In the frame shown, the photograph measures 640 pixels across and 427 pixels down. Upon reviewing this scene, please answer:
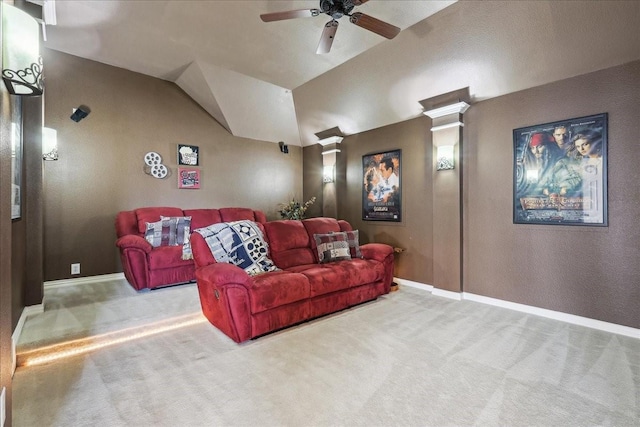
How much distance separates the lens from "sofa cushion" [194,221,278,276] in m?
2.90

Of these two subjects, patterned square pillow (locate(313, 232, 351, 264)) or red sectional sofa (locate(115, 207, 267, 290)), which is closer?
patterned square pillow (locate(313, 232, 351, 264))

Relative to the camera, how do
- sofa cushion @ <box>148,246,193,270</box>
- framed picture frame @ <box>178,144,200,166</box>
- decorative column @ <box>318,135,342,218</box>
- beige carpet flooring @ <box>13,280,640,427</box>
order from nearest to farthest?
beige carpet flooring @ <box>13,280,640,427</box>
sofa cushion @ <box>148,246,193,270</box>
framed picture frame @ <box>178,144,200,166</box>
decorative column @ <box>318,135,342,218</box>

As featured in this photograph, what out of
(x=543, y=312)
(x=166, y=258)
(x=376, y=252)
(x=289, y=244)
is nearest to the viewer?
(x=543, y=312)

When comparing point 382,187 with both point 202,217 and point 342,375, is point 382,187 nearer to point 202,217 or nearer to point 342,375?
point 202,217

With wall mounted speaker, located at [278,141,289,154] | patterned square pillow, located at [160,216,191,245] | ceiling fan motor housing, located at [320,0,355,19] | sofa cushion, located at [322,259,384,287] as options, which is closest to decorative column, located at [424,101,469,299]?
sofa cushion, located at [322,259,384,287]

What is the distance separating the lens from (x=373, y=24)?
8.50ft

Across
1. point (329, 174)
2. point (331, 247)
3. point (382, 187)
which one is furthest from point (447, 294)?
point (329, 174)

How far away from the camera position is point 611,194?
9.09ft

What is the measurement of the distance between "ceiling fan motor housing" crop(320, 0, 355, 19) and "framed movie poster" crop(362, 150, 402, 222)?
7.98ft

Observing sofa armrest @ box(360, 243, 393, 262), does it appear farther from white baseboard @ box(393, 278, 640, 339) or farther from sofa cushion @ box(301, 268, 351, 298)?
white baseboard @ box(393, 278, 640, 339)

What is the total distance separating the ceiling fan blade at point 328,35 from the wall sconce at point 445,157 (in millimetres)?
1946

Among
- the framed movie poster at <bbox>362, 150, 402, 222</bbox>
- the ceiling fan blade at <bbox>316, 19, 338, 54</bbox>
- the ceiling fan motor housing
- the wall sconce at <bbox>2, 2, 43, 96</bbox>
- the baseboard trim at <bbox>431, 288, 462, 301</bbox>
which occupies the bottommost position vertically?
the baseboard trim at <bbox>431, 288, 462, 301</bbox>

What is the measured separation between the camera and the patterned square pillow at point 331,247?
3570 millimetres

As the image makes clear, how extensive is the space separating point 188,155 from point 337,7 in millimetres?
3826
